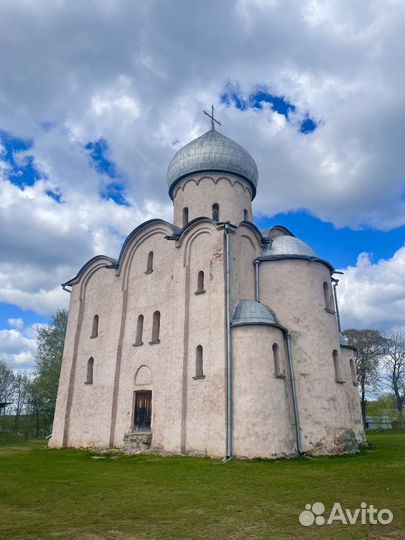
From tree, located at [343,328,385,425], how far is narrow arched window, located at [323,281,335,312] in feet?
57.6

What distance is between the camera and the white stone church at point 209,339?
1312 centimetres

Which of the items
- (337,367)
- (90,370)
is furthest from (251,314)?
(90,370)

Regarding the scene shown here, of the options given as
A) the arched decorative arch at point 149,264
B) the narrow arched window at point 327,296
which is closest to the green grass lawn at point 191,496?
the narrow arched window at point 327,296

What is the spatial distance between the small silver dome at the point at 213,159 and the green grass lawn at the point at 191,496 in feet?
40.4

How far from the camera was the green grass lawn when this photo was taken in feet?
18.5

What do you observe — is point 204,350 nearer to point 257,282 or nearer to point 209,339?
point 209,339

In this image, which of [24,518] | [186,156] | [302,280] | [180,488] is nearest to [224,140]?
[186,156]

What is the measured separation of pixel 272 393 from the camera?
12.8 m

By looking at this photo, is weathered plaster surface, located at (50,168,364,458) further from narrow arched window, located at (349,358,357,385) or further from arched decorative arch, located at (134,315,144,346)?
narrow arched window, located at (349,358,357,385)

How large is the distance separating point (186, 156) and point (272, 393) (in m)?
11.8

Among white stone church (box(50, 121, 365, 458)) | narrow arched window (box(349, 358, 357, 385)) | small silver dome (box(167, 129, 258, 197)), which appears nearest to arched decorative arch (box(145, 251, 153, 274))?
white stone church (box(50, 121, 365, 458))

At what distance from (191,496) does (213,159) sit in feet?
48.4

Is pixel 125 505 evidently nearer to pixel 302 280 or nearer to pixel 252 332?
pixel 252 332

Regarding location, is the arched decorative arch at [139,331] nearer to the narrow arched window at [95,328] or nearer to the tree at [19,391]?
the narrow arched window at [95,328]
